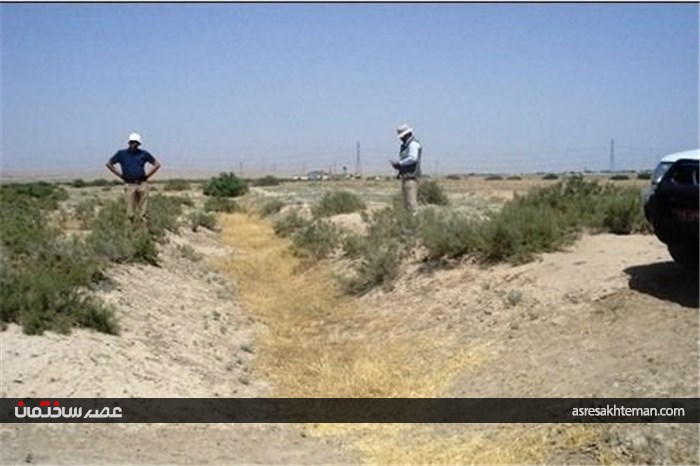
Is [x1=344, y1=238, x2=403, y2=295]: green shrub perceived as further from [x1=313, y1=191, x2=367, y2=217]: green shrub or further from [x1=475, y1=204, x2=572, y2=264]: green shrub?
[x1=313, y1=191, x2=367, y2=217]: green shrub

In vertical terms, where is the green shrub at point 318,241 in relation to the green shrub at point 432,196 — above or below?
below

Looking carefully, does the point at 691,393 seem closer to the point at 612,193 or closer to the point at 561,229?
the point at 561,229

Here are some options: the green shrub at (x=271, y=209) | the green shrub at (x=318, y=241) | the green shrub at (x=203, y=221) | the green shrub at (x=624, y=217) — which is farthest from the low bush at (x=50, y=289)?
the green shrub at (x=271, y=209)

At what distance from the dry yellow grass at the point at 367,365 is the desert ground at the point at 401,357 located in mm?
21

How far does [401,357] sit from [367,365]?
0.56 m

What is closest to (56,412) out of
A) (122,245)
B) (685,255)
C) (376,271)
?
(685,255)

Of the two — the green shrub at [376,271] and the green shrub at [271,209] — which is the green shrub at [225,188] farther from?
the green shrub at [376,271]

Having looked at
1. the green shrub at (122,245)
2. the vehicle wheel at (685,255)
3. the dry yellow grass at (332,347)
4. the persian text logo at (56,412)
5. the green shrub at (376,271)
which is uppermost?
the vehicle wheel at (685,255)

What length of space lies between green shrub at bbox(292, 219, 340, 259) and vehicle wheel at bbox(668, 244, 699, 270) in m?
8.39

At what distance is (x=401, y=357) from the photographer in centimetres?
780

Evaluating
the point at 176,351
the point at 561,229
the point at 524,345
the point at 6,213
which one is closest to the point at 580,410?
the point at 524,345

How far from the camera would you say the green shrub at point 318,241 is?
14898 mm

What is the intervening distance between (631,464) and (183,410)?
357cm

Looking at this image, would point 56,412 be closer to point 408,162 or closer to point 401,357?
point 401,357
